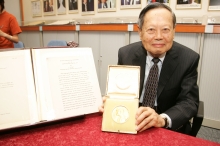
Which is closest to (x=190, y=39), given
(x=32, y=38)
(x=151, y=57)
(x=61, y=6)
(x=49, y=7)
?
(x=151, y=57)

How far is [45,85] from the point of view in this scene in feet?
2.46

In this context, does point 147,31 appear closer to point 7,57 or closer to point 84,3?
point 7,57

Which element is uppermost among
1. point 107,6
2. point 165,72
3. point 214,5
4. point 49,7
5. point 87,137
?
point 49,7

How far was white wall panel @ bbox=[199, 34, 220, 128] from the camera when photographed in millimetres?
2176

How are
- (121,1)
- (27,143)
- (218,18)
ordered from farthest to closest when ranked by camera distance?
(121,1), (218,18), (27,143)

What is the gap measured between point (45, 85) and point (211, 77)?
7.12ft

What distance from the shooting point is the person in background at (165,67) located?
1.12 meters

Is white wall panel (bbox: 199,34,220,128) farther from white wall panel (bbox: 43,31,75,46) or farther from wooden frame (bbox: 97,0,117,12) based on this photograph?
white wall panel (bbox: 43,31,75,46)

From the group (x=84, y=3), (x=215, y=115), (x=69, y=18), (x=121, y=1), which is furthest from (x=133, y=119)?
(x=69, y=18)

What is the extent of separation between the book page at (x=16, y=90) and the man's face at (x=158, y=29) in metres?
0.76

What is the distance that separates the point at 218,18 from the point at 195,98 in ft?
5.04

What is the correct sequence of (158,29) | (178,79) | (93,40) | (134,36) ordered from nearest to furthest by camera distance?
(158,29) < (178,79) < (134,36) < (93,40)

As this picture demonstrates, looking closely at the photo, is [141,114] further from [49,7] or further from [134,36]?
[49,7]

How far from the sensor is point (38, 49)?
77 centimetres
